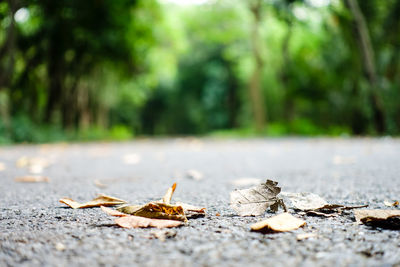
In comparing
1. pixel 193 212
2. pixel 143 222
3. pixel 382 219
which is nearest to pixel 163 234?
pixel 143 222

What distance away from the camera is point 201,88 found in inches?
1341

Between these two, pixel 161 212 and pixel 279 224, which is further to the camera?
pixel 161 212

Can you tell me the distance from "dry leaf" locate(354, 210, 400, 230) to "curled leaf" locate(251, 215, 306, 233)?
22 centimetres

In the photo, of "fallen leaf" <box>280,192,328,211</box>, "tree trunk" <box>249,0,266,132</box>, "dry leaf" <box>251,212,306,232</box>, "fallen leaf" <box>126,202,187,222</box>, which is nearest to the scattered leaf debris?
"fallen leaf" <box>126,202,187,222</box>

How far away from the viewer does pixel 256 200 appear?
1481mm

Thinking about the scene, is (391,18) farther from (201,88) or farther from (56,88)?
(201,88)

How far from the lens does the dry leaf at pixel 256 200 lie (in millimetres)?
1425

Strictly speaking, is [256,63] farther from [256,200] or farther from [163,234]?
[163,234]

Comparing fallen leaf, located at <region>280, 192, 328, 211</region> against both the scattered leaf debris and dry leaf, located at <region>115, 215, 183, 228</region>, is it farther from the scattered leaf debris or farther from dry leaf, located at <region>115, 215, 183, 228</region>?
A: dry leaf, located at <region>115, 215, 183, 228</region>

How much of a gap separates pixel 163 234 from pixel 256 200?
469mm

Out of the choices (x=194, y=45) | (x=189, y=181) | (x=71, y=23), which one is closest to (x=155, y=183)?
(x=189, y=181)

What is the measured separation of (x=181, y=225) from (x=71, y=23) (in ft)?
35.5

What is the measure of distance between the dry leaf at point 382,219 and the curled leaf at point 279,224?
216 millimetres

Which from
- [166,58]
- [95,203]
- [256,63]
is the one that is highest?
[166,58]
